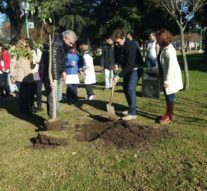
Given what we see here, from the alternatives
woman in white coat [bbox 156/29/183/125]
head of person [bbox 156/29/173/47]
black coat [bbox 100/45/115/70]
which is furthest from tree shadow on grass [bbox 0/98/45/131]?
black coat [bbox 100/45/115/70]

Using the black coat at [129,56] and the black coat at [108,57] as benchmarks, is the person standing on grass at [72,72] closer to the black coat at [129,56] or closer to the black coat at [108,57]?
the black coat at [108,57]

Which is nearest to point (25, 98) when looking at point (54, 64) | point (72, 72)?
point (72, 72)

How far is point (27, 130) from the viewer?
8.27 metres

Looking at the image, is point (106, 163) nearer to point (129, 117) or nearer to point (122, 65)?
point (129, 117)

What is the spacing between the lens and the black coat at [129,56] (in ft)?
26.9

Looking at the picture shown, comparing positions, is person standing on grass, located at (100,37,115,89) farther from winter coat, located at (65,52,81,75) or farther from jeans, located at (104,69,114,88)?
winter coat, located at (65,52,81,75)

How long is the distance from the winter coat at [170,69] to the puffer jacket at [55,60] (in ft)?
6.23

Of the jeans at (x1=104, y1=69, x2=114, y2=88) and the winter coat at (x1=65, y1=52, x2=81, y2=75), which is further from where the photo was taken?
the jeans at (x1=104, y1=69, x2=114, y2=88)

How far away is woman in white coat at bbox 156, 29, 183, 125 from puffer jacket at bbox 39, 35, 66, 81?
6.02ft

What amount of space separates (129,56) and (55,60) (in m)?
1.44

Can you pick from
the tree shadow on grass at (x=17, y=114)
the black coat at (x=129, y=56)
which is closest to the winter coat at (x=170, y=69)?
the black coat at (x=129, y=56)

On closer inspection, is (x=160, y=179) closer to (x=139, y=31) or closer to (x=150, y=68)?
(x=150, y=68)

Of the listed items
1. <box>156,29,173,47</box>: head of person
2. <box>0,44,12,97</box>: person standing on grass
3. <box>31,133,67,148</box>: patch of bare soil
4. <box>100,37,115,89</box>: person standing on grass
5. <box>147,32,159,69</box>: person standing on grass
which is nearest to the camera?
<box>31,133,67,148</box>: patch of bare soil

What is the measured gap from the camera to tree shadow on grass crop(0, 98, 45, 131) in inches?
351
